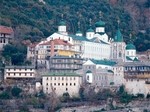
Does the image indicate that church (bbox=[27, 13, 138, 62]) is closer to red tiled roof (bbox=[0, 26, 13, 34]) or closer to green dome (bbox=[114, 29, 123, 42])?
green dome (bbox=[114, 29, 123, 42])

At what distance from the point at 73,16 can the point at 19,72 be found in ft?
91.7

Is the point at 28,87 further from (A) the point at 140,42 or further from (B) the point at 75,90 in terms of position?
(A) the point at 140,42

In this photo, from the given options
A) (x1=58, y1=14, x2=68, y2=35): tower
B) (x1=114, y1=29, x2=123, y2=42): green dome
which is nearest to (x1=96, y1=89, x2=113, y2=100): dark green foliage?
(x1=58, y1=14, x2=68, y2=35): tower

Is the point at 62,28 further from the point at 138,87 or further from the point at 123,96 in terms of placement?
the point at 123,96

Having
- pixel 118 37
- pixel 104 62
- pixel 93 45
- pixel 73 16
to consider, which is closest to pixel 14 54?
pixel 104 62

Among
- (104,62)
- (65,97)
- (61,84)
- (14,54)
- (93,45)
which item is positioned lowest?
(65,97)

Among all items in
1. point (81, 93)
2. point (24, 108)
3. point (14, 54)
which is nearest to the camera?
point (24, 108)

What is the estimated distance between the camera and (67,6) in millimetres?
161125

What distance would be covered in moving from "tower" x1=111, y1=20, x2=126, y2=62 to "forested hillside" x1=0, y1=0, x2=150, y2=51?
7188 mm

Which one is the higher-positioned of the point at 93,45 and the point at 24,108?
the point at 93,45

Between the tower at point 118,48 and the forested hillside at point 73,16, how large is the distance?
719 centimetres

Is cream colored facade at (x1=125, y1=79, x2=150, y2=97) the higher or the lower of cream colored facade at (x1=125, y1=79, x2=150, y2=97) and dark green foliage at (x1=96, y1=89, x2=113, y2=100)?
the higher

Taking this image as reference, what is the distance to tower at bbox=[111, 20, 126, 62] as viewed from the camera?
140 metres

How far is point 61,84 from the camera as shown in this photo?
127m
